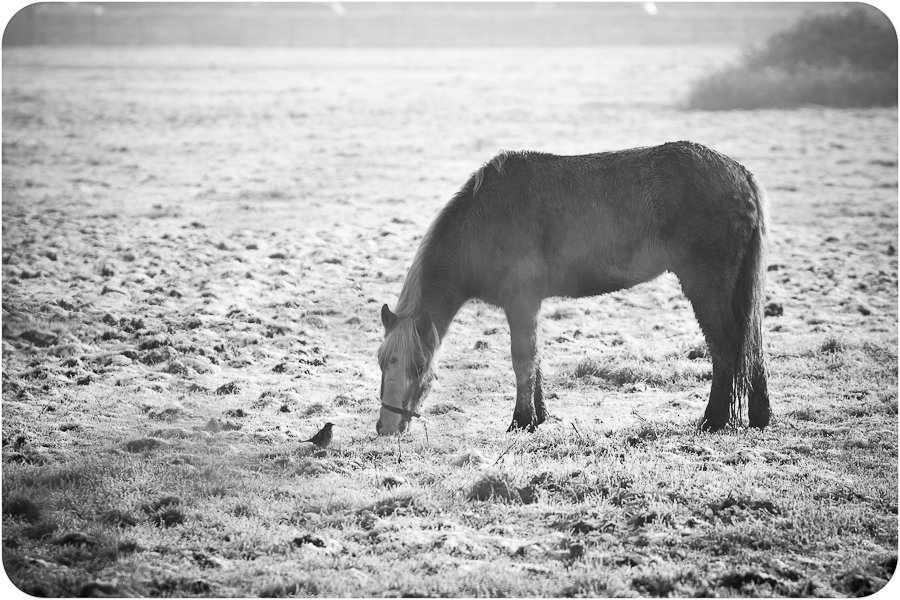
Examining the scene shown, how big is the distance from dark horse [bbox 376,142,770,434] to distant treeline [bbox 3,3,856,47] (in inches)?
1639

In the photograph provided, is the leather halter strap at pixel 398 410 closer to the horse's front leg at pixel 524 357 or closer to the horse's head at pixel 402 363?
the horse's head at pixel 402 363

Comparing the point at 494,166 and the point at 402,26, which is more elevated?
the point at 402,26

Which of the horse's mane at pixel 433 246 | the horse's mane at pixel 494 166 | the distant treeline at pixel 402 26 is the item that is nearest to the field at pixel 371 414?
the horse's mane at pixel 433 246

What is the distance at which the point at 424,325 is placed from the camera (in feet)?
21.0

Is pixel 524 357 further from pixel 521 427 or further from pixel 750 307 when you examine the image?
pixel 750 307

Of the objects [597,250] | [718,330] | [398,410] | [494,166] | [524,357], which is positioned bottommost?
[398,410]

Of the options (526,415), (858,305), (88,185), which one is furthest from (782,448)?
(88,185)

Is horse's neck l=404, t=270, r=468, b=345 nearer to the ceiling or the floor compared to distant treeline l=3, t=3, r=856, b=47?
nearer to the floor

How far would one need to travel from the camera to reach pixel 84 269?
36.2 feet

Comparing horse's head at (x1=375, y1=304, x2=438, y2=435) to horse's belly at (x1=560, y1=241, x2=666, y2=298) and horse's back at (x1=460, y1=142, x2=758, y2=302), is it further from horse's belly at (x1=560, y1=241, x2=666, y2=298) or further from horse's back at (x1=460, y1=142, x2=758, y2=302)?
horse's belly at (x1=560, y1=241, x2=666, y2=298)

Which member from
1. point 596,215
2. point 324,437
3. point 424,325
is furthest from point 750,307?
point 324,437

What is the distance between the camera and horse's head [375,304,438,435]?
20.9 ft

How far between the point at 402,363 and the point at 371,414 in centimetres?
105

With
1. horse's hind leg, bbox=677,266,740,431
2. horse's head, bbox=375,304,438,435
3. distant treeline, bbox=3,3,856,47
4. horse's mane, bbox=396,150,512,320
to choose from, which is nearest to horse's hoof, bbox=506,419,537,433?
horse's head, bbox=375,304,438,435
